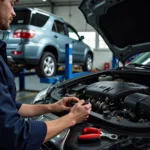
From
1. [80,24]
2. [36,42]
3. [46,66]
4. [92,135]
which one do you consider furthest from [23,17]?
[80,24]

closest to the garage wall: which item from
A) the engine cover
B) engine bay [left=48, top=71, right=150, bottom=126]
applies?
engine bay [left=48, top=71, right=150, bottom=126]

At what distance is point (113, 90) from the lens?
180 cm

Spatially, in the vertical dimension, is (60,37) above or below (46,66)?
above

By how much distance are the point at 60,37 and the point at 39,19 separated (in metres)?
0.78

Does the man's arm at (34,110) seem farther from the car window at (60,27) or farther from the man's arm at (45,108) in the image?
the car window at (60,27)

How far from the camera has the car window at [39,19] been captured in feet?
15.6

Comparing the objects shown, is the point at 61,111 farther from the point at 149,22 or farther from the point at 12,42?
the point at 12,42

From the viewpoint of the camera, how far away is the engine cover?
1746 mm

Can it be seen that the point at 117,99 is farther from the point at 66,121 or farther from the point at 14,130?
the point at 14,130

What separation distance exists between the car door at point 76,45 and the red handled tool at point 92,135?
191 inches

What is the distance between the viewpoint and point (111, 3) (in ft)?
6.73

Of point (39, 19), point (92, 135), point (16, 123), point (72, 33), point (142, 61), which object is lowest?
point (92, 135)

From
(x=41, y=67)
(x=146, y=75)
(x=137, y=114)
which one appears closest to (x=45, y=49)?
(x=41, y=67)

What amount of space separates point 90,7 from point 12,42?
9.04ft
